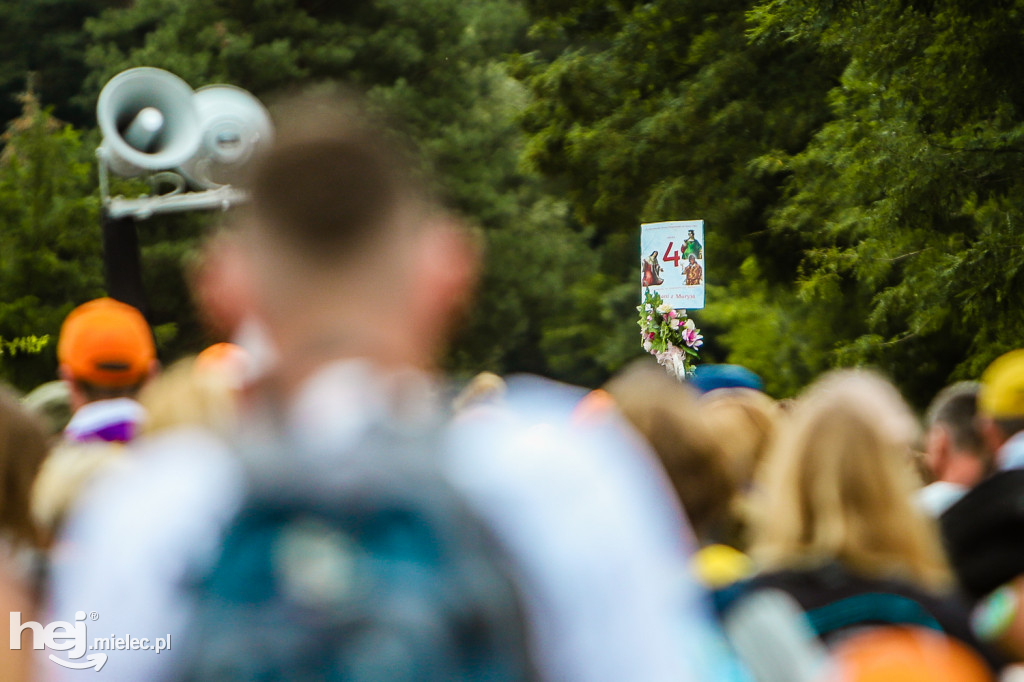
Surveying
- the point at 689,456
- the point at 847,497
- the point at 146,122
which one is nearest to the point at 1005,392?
the point at 689,456

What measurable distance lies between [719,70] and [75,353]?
1609 cm

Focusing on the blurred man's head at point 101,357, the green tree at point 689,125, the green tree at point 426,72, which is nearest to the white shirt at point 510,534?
the blurred man's head at point 101,357

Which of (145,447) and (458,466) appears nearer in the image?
(458,466)

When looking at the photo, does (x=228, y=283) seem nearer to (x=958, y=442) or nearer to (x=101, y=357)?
(x=101, y=357)

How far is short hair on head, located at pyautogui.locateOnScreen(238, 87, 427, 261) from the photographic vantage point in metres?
1.37

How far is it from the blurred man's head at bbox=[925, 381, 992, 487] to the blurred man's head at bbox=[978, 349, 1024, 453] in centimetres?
2

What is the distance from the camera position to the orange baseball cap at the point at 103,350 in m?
3.71

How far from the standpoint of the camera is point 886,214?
11.6 m

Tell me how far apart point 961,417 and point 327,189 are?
2867mm

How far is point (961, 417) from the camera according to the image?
379 cm

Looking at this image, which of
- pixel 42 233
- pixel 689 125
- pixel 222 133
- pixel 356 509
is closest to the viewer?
pixel 356 509

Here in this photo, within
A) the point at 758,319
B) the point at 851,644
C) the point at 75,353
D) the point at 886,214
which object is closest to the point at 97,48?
the point at 758,319

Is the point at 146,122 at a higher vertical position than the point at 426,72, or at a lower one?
lower

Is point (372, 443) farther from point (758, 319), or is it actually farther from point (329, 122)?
point (758, 319)
